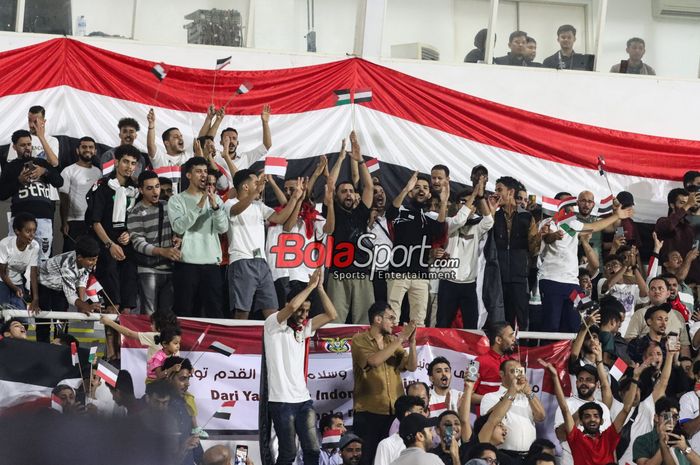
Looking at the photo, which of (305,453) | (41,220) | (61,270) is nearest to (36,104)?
(41,220)

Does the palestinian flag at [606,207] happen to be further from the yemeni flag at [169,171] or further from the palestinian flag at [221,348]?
the palestinian flag at [221,348]

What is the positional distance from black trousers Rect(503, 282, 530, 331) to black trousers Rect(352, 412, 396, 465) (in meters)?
2.51

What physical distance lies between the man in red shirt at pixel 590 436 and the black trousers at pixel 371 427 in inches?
61.7

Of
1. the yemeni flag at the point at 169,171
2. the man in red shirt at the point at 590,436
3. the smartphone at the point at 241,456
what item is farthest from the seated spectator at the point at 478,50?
the smartphone at the point at 241,456

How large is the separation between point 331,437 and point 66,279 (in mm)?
2738

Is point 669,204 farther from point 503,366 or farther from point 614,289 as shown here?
point 503,366

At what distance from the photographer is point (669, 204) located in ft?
50.6

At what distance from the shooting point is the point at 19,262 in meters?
12.1

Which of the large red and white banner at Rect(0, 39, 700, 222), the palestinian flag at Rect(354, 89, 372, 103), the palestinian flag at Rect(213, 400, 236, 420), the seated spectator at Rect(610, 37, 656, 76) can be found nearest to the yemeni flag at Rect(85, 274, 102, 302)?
the palestinian flag at Rect(213, 400, 236, 420)

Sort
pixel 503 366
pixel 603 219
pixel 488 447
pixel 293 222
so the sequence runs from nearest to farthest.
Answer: pixel 488 447, pixel 503 366, pixel 293 222, pixel 603 219

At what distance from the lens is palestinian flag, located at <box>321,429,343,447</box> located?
1115 centimetres

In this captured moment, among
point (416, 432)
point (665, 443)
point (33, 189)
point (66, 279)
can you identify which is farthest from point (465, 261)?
point (33, 189)

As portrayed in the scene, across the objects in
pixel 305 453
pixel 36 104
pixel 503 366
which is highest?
pixel 36 104

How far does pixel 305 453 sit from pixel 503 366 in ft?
6.42
